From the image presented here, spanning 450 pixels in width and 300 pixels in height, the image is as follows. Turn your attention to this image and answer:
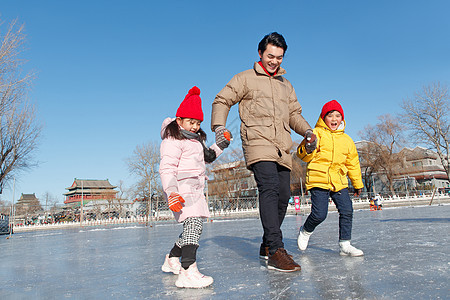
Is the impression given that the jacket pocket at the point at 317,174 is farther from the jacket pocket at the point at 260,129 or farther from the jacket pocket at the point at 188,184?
the jacket pocket at the point at 188,184

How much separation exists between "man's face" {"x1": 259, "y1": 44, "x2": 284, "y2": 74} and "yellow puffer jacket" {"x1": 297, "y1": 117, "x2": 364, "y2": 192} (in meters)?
0.68

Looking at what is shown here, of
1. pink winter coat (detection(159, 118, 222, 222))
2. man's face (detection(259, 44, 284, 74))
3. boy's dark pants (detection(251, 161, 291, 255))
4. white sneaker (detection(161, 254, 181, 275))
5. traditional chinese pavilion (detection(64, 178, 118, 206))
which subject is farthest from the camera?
traditional chinese pavilion (detection(64, 178, 118, 206))

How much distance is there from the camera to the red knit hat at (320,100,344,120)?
2.86 metres

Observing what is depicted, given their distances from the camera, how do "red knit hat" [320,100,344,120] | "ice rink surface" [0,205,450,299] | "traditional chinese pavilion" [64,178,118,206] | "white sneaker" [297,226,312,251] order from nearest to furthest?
"ice rink surface" [0,205,450,299], "white sneaker" [297,226,312,251], "red knit hat" [320,100,344,120], "traditional chinese pavilion" [64,178,118,206]

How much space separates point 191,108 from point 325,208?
4.59 feet

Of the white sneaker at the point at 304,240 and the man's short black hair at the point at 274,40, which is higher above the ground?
the man's short black hair at the point at 274,40

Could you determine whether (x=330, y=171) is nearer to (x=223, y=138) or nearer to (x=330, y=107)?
(x=330, y=107)

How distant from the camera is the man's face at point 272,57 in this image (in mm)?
2506

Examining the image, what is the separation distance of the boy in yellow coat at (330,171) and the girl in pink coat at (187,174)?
2.90 ft

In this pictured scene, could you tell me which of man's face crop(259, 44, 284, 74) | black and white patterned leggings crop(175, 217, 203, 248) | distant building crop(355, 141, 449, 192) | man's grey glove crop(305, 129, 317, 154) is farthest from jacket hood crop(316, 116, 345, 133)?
distant building crop(355, 141, 449, 192)

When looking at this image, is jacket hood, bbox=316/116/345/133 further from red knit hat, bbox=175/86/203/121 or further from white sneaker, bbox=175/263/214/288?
white sneaker, bbox=175/263/214/288

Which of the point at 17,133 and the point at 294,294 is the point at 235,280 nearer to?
the point at 294,294

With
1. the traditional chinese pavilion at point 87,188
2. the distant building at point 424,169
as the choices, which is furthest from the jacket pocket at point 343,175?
the traditional chinese pavilion at point 87,188

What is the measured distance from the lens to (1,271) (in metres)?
2.79
